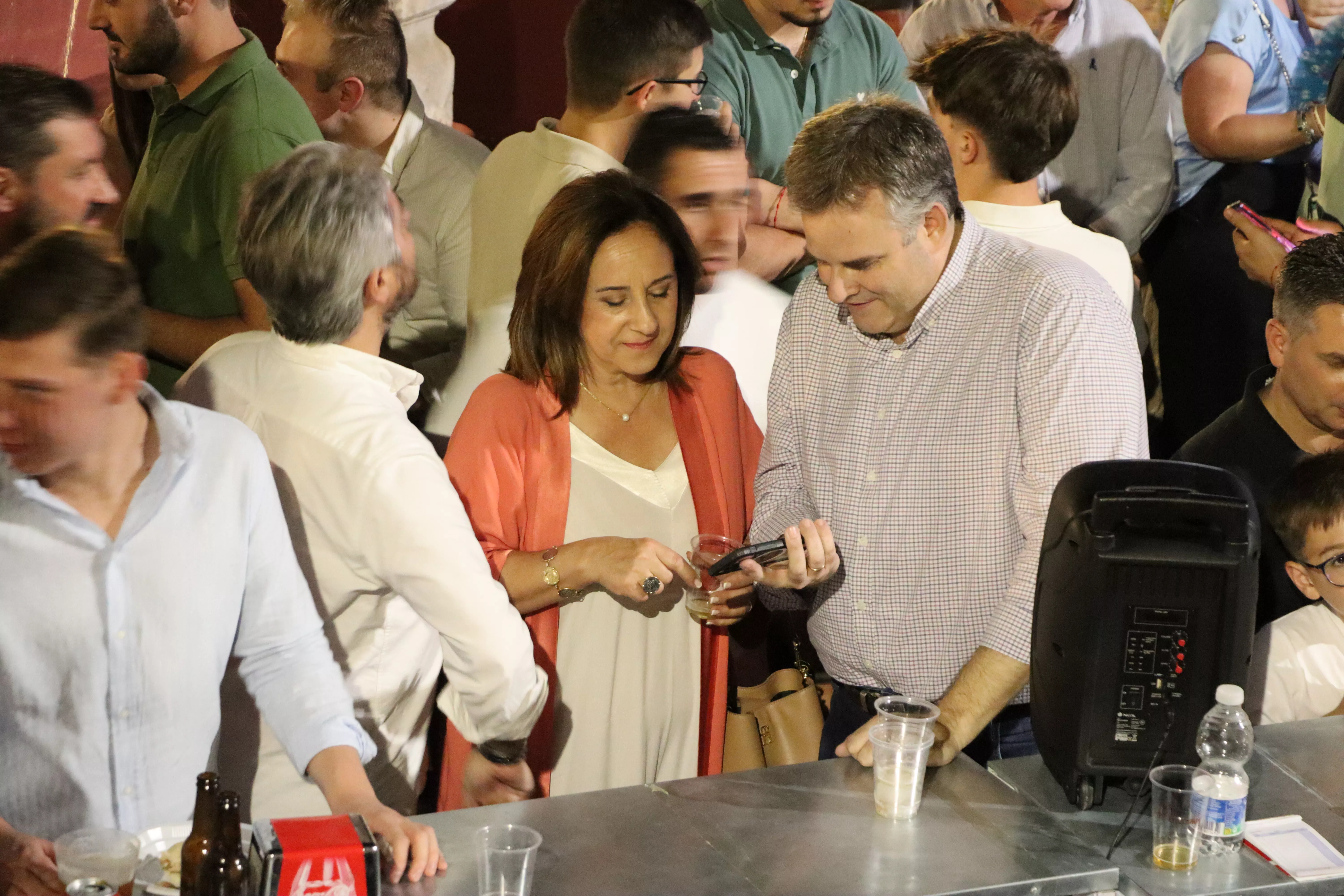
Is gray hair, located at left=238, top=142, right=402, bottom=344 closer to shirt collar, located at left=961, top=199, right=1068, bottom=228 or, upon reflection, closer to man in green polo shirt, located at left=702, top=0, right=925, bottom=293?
man in green polo shirt, located at left=702, top=0, right=925, bottom=293

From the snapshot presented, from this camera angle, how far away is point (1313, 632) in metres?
2.96

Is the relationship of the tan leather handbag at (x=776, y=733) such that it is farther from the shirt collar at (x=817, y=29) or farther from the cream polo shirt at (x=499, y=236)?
the shirt collar at (x=817, y=29)

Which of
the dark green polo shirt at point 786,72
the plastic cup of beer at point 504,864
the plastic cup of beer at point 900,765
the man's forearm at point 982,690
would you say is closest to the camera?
the plastic cup of beer at point 504,864

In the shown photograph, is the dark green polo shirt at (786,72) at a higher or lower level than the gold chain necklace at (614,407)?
higher

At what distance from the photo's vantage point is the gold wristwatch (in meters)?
2.85

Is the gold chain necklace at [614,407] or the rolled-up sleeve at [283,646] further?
the gold chain necklace at [614,407]

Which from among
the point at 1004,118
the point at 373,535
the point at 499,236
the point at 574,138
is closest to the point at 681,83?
the point at 574,138

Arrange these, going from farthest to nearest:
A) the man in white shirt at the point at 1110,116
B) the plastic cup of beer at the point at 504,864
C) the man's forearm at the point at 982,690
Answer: the man in white shirt at the point at 1110,116 → the man's forearm at the point at 982,690 → the plastic cup of beer at the point at 504,864

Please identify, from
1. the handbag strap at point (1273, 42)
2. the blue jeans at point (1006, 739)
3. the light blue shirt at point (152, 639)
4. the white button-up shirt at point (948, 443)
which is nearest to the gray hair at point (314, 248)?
the light blue shirt at point (152, 639)

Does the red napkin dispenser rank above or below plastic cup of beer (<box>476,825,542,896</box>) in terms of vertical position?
above

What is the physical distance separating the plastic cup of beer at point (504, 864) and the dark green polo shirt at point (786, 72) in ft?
6.80

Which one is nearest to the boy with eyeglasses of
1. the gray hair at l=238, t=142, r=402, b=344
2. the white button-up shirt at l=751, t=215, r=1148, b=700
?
the white button-up shirt at l=751, t=215, r=1148, b=700

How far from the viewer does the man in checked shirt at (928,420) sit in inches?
98.3

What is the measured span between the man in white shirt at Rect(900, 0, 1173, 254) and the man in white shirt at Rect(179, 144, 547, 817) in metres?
2.15
